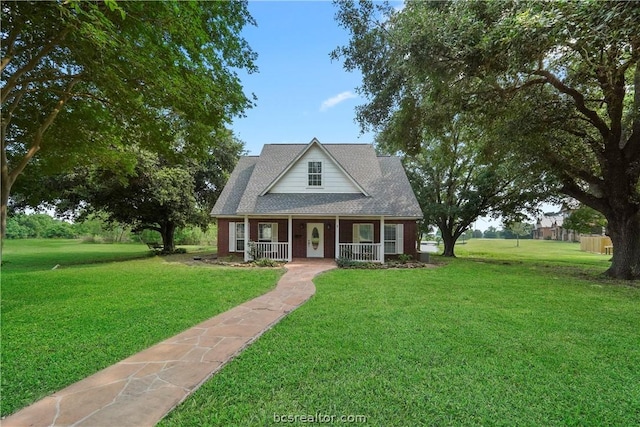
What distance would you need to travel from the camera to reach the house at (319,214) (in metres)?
14.7

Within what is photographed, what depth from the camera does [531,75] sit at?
10180mm

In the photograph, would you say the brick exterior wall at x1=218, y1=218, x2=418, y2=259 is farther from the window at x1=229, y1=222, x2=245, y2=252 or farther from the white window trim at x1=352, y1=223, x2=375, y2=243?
the window at x1=229, y1=222, x2=245, y2=252

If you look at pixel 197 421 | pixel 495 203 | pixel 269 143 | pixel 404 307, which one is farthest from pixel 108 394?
pixel 495 203

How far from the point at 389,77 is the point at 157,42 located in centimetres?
730

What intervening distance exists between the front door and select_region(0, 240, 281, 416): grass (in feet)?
16.7

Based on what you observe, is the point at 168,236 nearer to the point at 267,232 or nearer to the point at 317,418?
the point at 267,232

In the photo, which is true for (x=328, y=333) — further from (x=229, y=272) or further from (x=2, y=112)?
(x=2, y=112)

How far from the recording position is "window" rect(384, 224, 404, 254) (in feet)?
51.9

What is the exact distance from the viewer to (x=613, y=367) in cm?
402

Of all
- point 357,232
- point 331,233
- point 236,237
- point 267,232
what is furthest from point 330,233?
point 236,237

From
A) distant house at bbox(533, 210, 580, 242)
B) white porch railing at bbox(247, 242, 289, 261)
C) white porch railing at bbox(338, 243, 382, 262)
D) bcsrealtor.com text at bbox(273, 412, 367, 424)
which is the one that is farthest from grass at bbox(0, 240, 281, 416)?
distant house at bbox(533, 210, 580, 242)

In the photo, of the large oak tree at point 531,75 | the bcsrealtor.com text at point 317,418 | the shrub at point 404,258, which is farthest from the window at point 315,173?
the bcsrealtor.com text at point 317,418

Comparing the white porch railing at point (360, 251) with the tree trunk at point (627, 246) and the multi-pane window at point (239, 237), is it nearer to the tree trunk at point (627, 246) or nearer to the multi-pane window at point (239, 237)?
the multi-pane window at point (239, 237)

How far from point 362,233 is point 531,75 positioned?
9.55 metres
